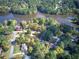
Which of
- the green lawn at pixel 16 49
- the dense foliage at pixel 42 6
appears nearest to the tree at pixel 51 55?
the green lawn at pixel 16 49

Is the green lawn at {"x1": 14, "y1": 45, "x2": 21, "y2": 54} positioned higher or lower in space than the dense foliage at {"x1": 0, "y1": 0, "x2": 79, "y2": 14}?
lower

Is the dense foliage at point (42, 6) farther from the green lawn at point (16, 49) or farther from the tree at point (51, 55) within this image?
the tree at point (51, 55)

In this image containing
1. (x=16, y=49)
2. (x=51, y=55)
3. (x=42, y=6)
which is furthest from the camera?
(x=42, y=6)

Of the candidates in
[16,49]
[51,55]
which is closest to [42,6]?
[16,49]

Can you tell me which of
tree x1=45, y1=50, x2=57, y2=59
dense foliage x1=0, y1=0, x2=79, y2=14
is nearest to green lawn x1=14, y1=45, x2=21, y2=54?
→ tree x1=45, y1=50, x2=57, y2=59

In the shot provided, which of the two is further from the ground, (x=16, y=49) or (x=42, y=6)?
(x=42, y=6)

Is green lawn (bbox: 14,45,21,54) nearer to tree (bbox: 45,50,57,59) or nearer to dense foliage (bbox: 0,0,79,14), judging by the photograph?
tree (bbox: 45,50,57,59)

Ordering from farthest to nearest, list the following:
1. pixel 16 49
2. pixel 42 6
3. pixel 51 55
Answer: pixel 42 6 → pixel 16 49 → pixel 51 55

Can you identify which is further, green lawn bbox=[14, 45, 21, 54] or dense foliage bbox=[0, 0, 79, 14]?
dense foliage bbox=[0, 0, 79, 14]

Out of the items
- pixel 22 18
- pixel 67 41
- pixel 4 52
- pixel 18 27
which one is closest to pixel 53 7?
pixel 22 18

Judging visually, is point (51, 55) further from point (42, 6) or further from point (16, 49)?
point (42, 6)

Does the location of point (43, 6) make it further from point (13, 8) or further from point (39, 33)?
point (39, 33)
